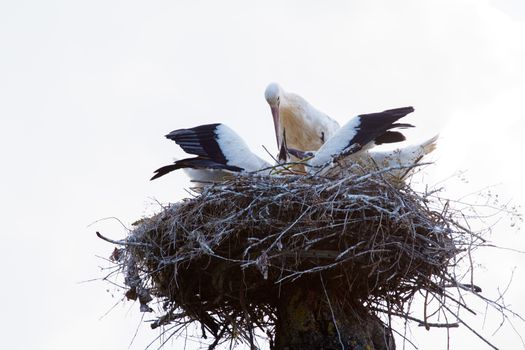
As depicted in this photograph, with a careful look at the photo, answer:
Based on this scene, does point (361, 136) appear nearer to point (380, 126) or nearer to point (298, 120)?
point (380, 126)

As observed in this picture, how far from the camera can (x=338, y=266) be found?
4.72 meters

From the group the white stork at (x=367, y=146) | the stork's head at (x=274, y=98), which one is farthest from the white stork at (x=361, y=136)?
the stork's head at (x=274, y=98)

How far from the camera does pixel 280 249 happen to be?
14.8 ft

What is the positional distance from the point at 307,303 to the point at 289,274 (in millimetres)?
166

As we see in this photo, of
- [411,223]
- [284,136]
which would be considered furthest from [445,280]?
[284,136]

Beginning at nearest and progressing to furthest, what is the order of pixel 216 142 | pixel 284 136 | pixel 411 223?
pixel 411 223 → pixel 216 142 → pixel 284 136

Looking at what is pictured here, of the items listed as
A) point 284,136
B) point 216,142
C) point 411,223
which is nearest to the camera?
point 411,223

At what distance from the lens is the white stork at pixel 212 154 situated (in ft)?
18.6

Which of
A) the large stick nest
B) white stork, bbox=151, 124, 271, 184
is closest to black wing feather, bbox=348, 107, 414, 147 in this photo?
white stork, bbox=151, 124, 271, 184

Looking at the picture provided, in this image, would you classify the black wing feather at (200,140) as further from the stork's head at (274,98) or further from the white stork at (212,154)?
the stork's head at (274,98)

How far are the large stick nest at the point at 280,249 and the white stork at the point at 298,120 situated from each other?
6.70ft

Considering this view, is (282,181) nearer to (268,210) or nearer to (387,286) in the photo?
(268,210)

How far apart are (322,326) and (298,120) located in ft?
8.47

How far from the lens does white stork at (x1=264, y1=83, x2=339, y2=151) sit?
6.98 m
